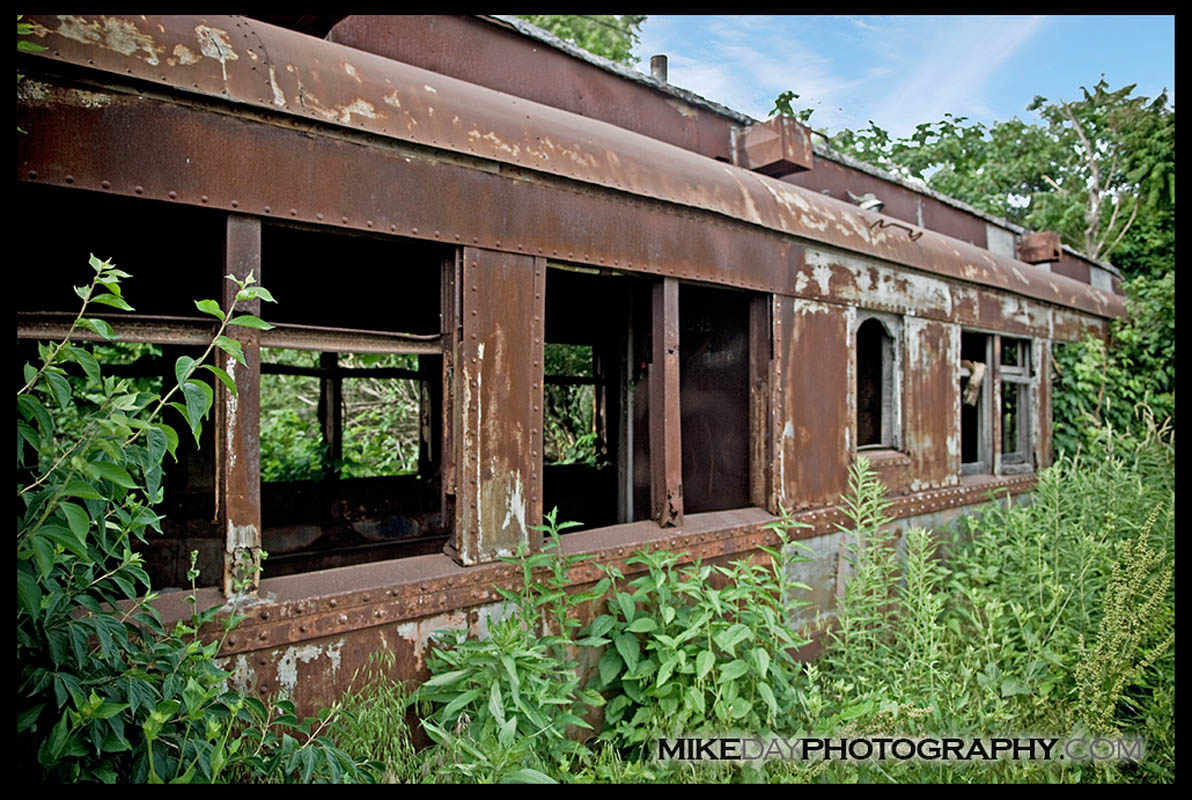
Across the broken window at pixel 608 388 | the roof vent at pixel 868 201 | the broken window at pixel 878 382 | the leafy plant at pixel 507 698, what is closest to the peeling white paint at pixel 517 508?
the leafy plant at pixel 507 698

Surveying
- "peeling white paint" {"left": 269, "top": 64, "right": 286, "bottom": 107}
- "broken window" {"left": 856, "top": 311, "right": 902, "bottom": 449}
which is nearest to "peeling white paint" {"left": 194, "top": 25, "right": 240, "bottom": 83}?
"peeling white paint" {"left": 269, "top": 64, "right": 286, "bottom": 107}

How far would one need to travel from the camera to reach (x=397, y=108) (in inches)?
123

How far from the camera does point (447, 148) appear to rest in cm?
321

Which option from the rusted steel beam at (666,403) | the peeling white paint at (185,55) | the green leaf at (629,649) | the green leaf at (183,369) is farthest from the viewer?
the rusted steel beam at (666,403)

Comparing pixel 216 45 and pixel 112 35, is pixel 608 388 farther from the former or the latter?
pixel 112 35

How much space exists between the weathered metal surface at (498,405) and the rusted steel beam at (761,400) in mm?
1823

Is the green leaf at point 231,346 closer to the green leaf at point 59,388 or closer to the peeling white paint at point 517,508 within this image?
the green leaf at point 59,388

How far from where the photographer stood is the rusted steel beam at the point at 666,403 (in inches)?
164

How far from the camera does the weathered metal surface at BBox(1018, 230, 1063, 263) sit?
26.5 feet

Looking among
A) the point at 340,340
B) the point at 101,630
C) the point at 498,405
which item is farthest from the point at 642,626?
the point at 101,630

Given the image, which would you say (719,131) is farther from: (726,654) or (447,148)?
(726,654)

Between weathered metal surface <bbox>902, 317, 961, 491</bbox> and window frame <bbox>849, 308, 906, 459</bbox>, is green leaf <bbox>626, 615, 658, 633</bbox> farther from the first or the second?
weathered metal surface <bbox>902, 317, 961, 491</bbox>

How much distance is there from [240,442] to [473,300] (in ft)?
3.77

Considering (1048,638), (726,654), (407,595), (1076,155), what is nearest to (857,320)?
(1048,638)
